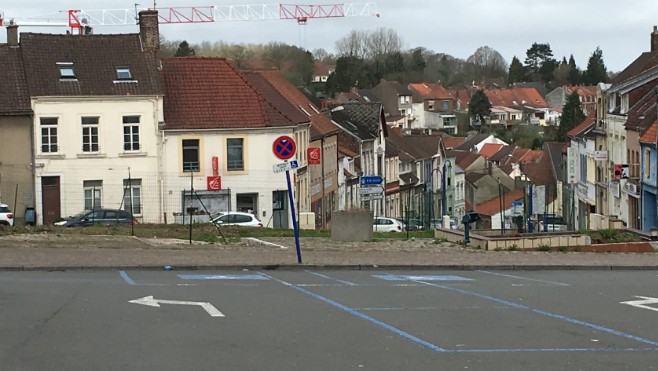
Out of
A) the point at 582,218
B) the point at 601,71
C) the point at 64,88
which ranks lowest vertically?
the point at 582,218

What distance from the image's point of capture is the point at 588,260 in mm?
27344

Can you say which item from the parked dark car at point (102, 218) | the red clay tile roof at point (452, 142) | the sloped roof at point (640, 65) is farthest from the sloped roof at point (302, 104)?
the red clay tile roof at point (452, 142)

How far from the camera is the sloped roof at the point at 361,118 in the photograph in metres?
74.9

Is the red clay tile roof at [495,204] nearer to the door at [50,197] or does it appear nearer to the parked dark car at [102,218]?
the door at [50,197]

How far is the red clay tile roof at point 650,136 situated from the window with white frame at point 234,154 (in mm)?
18368

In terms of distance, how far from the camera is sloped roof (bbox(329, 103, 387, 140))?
246 ft

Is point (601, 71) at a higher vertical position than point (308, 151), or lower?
higher

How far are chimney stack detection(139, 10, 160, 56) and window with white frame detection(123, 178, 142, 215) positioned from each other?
687 centimetres
